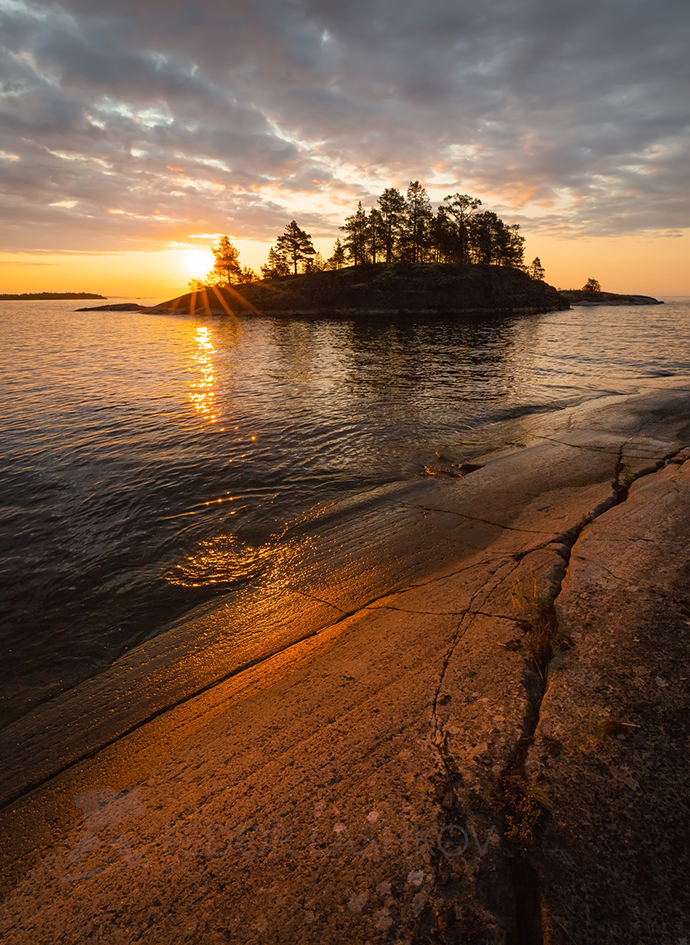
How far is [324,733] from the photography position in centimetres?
346

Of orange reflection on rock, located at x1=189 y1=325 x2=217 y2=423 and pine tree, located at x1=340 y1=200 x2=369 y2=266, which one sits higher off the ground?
pine tree, located at x1=340 y1=200 x2=369 y2=266

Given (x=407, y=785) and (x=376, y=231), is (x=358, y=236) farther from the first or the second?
(x=407, y=785)

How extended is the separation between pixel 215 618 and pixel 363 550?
2.54 m

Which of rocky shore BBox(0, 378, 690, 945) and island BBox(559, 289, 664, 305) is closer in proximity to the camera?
rocky shore BBox(0, 378, 690, 945)

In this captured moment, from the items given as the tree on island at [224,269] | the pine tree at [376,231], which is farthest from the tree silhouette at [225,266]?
the pine tree at [376,231]

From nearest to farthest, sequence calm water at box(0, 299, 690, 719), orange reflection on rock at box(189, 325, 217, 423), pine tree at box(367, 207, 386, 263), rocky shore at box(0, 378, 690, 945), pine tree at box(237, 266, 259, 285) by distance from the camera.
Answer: rocky shore at box(0, 378, 690, 945)
calm water at box(0, 299, 690, 719)
orange reflection on rock at box(189, 325, 217, 423)
pine tree at box(367, 207, 386, 263)
pine tree at box(237, 266, 259, 285)

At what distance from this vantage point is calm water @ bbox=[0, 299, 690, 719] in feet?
20.0

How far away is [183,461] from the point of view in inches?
441

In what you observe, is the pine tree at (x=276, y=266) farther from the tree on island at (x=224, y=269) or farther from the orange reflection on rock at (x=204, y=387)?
the orange reflection on rock at (x=204, y=387)

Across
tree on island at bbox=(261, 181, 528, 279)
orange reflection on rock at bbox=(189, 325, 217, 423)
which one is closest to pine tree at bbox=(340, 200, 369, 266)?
tree on island at bbox=(261, 181, 528, 279)

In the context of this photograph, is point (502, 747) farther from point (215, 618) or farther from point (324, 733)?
point (215, 618)

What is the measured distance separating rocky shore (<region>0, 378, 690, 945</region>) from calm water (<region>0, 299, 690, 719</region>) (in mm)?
1622

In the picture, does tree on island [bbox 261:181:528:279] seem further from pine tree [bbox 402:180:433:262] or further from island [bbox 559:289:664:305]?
island [bbox 559:289:664:305]

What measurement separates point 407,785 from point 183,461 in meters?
9.92
